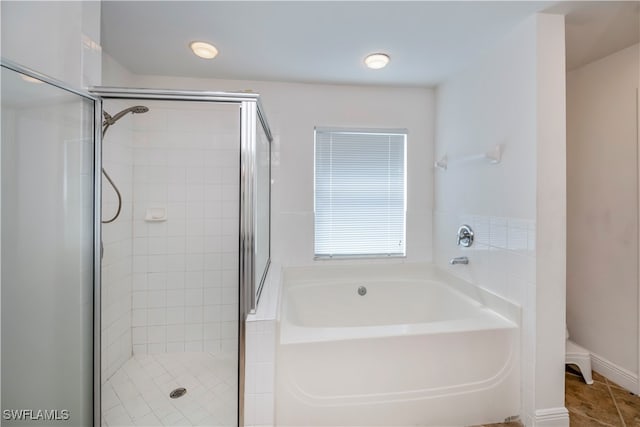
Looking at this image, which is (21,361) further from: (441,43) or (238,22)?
(441,43)

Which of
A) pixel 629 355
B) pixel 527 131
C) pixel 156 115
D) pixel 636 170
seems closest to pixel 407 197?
pixel 527 131

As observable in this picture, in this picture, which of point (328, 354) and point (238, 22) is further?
point (238, 22)

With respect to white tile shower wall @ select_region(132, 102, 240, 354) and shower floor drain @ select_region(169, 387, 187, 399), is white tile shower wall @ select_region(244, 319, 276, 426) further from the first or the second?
white tile shower wall @ select_region(132, 102, 240, 354)

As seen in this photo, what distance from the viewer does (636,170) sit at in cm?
177

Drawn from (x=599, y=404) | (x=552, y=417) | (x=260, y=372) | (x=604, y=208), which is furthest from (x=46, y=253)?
(x=604, y=208)

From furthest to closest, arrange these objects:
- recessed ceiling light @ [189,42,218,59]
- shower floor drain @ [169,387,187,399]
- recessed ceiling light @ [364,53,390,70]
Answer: recessed ceiling light @ [364,53,390,70], recessed ceiling light @ [189,42,218,59], shower floor drain @ [169,387,187,399]

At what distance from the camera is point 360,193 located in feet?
8.20

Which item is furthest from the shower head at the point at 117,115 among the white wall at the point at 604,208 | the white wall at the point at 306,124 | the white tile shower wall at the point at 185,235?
the white wall at the point at 604,208

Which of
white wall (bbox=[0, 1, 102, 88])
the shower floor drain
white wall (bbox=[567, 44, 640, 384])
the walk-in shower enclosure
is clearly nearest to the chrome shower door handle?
white wall (bbox=[567, 44, 640, 384])

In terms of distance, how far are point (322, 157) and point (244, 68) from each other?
924 millimetres

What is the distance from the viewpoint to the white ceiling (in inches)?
56.6

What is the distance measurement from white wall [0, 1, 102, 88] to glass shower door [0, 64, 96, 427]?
0.42 feet

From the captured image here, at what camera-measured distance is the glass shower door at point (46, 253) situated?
3.47ft

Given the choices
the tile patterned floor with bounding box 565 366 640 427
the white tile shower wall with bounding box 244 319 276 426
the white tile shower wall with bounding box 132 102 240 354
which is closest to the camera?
the white tile shower wall with bounding box 244 319 276 426
